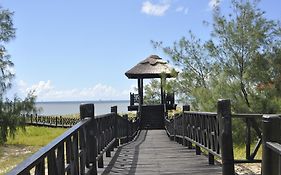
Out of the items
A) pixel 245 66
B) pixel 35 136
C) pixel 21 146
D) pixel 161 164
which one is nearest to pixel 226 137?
pixel 161 164

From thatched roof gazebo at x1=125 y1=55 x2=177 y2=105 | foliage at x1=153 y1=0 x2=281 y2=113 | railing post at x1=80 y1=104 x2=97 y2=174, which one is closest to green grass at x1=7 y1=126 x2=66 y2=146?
thatched roof gazebo at x1=125 y1=55 x2=177 y2=105

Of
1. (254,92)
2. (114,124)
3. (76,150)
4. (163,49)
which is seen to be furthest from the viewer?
(163,49)

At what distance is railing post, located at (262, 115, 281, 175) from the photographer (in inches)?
121

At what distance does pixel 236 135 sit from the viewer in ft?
46.3

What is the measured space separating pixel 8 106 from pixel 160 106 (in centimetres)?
994

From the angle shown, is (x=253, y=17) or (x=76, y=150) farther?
→ (x=253, y=17)

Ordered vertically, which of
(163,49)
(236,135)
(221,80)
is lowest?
(236,135)

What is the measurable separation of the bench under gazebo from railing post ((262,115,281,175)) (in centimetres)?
2366

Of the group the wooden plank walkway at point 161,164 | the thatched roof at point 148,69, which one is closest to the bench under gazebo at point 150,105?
the thatched roof at point 148,69

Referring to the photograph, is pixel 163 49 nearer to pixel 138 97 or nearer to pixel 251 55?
pixel 251 55

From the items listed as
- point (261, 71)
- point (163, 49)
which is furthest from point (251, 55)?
point (163, 49)

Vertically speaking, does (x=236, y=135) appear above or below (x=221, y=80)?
below

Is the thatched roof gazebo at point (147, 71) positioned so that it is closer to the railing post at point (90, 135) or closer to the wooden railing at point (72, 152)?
the wooden railing at point (72, 152)

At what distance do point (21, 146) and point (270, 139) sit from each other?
27584 millimetres
